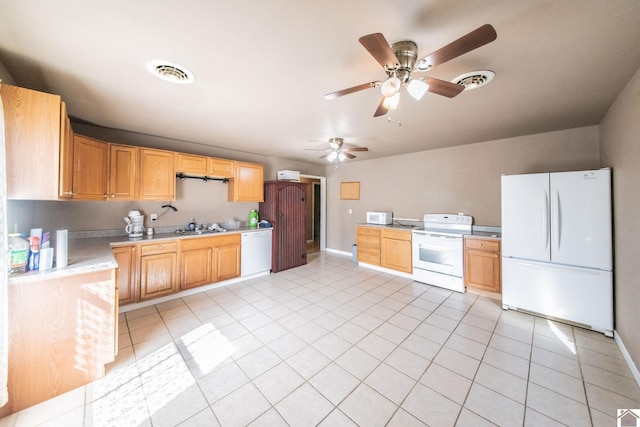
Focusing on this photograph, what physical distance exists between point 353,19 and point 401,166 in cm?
390

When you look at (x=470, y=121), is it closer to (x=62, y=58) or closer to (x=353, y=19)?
(x=353, y=19)

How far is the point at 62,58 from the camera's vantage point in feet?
5.24

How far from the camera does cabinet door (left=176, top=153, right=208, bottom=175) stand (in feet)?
11.3

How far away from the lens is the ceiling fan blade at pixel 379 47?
108cm

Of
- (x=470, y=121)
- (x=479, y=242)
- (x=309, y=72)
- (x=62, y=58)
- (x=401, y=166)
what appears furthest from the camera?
(x=401, y=166)

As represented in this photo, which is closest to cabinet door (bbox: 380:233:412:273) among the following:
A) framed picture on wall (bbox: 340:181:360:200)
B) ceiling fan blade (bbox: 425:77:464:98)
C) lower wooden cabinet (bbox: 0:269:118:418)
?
framed picture on wall (bbox: 340:181:360:200)

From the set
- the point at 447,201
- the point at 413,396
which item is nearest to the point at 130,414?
the point at 413,396

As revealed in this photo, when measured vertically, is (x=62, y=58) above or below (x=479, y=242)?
above

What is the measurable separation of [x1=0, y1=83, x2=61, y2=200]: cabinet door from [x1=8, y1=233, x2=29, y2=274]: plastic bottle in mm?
310

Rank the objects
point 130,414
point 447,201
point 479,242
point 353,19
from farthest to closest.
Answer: point 447,201 → point 479,242 → point 130,414 → point 353,19

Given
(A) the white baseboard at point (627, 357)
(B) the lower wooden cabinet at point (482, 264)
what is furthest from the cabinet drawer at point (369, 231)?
(A) the white baseboard at point (627, 357)

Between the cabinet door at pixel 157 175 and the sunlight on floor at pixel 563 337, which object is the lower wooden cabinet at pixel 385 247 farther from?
the cabinet door at pixel 157 175

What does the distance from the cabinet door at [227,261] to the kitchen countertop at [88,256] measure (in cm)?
48

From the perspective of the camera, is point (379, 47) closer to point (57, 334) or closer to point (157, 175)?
point (57, 334)
